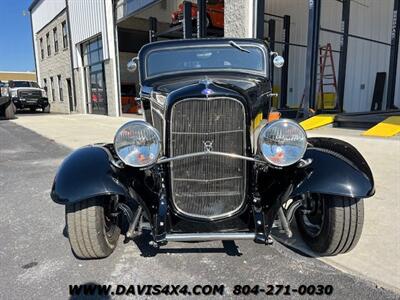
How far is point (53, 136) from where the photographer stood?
9117mm

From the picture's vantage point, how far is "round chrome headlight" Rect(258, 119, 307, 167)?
2.11 m

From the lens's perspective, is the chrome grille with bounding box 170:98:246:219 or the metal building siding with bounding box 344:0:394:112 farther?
the metal building siding with bounding box 344:0:394:112

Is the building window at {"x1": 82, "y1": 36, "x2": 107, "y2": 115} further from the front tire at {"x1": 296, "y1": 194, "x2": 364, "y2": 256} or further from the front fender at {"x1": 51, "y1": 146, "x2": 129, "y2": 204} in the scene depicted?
the front tire at {"x1": 296, "y1": 194, "x2": 364, "y2": 256}

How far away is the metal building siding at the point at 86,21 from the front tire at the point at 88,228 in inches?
560

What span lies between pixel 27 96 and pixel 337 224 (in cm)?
2166

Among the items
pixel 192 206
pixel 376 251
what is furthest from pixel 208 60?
pixel 376 251

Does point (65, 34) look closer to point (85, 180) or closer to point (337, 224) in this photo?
point (85, 180)

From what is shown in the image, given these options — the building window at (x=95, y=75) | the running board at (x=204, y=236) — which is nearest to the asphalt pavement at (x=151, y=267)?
the running board at (x=204, y=236)

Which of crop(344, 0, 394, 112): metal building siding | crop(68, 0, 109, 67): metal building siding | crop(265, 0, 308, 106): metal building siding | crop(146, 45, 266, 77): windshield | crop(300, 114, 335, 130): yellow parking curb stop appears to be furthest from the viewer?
crop(68, 0, 109, 67): metal building siding

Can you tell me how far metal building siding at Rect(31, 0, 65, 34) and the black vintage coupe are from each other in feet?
70.3

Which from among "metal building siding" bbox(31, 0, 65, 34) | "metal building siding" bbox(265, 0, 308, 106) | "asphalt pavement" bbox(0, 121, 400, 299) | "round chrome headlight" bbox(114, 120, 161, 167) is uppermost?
"metal building siding" bbox(31, 0, 65, 34)

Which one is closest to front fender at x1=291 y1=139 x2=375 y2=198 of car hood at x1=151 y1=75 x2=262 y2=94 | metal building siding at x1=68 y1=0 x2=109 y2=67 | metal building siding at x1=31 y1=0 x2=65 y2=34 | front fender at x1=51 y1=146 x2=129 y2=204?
car hood at x1=151 y1=75 x2=262 y2=94

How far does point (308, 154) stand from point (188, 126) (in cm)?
88

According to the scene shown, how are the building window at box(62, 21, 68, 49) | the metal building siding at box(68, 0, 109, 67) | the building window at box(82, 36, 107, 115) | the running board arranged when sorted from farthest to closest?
1. the building window at box(62, 21, 68, 49)
2. the building window at box(82, 36, 107, 115)
3. the metal building siding at box(68, 0, 109, 67)
4. the running board
